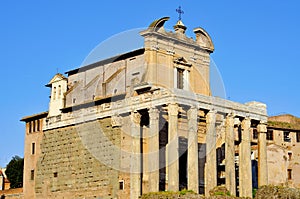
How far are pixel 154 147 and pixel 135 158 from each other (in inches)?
69.5

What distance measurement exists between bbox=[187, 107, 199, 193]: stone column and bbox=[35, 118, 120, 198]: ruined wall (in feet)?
19.0

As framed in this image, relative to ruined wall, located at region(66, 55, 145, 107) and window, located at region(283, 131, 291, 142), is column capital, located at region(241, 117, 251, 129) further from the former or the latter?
window, located at region(283, 131, 291, 142)

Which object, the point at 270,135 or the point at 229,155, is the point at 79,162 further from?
the point at 270,135

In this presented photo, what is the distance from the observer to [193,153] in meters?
38.6

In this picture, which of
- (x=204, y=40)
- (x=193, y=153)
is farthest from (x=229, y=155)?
(x=204, y=40)

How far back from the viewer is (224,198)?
3500 cm

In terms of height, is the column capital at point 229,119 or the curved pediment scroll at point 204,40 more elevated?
the curved pediment scroll at point 204,40

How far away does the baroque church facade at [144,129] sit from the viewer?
129 ft

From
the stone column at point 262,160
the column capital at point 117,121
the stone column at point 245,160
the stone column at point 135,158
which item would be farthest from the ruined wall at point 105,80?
the stone column at point 262,160

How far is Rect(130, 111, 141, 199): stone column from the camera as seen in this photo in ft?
130

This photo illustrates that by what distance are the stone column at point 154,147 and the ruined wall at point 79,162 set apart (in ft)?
10.2

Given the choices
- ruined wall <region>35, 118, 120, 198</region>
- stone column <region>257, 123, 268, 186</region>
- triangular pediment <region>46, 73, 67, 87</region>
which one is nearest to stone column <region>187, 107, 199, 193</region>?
ruined wall <region>35, 118, 120, 198</region>

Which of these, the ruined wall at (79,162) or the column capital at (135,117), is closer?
the column capital at (135,117)

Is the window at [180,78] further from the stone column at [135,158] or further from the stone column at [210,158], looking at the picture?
the stone column at [135,158]
